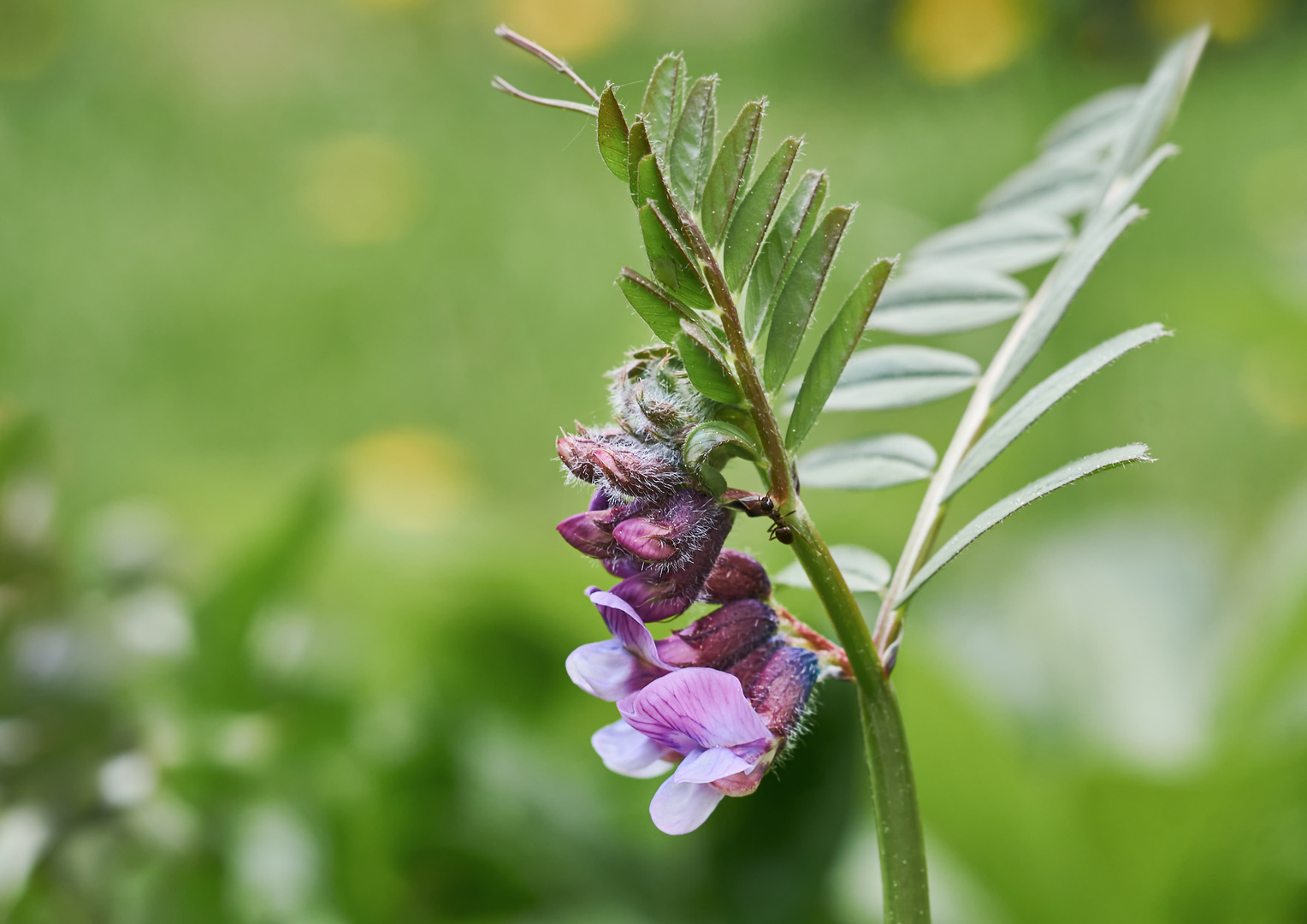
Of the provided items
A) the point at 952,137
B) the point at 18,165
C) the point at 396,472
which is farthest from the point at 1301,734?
the point at 18,165

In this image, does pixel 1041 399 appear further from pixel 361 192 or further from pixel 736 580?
pixel 361 192

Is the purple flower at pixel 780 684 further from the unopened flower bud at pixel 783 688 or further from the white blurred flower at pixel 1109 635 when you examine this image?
the white blurred flower at pixel 1109 635

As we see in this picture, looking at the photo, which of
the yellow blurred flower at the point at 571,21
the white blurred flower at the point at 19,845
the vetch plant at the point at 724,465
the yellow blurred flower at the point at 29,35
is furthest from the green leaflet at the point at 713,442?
the yellow blurred flower at the point at 29,35

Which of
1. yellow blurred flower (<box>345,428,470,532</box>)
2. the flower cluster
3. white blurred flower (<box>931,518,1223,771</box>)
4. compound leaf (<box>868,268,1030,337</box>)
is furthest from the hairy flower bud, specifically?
yellow blurred flower (<box>345,428,470,532</box>)

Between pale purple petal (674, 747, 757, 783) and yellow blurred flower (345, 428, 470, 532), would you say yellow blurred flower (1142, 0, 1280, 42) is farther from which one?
pale purple petal (674, 747, 757, 783)

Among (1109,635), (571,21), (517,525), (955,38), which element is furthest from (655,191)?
(571,21)
